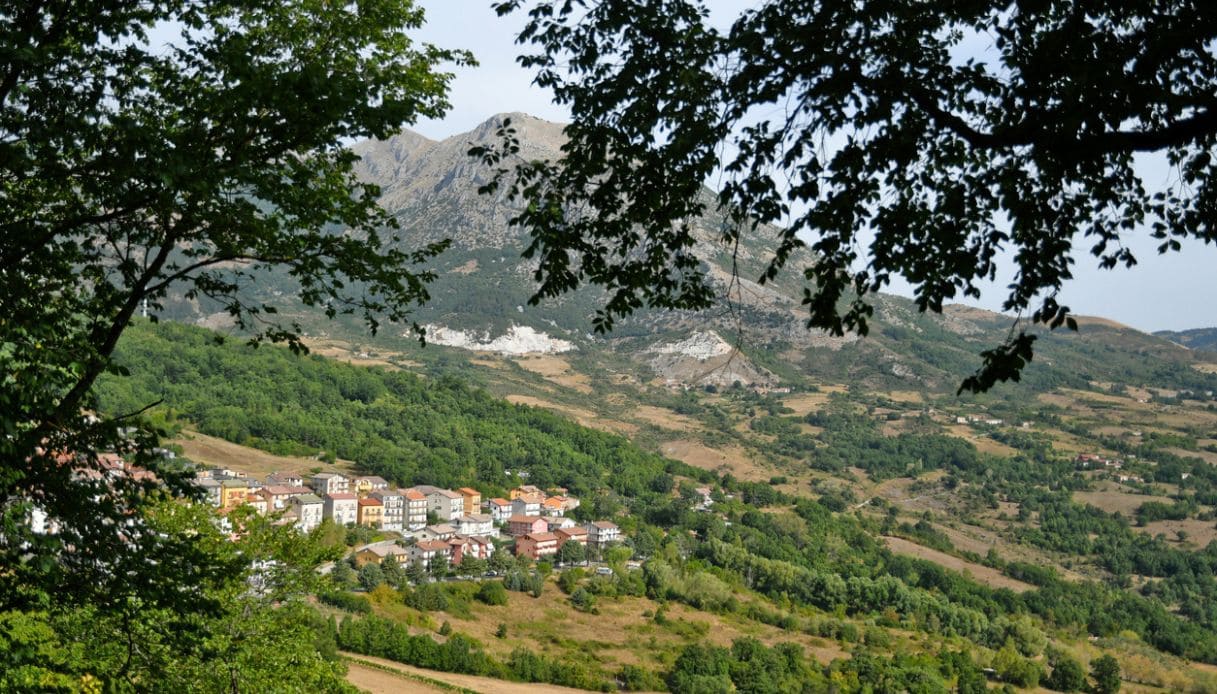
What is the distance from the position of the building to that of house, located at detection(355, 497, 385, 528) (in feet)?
51.3

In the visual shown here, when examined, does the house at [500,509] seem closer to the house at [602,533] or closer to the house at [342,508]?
the house at [602,533]

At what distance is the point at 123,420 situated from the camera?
614cm

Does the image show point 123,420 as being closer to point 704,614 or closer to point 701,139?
point 701,139

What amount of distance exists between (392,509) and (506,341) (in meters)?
118

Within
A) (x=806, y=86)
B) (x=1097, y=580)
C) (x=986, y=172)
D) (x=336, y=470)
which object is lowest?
(x=1097, y=580)

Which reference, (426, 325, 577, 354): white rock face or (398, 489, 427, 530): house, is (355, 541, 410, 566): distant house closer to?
(398, 489, 427, 530): house

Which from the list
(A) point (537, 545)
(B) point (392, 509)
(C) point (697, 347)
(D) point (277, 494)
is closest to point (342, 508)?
(B) point (392, 509)

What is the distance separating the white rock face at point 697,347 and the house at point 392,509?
11835 cm

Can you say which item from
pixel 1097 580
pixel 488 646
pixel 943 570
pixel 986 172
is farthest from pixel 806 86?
pixel 1097 580

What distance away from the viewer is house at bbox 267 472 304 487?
7100 cm

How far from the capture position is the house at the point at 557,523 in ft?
265

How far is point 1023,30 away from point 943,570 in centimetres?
8181

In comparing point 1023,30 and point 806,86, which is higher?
point 1023,30

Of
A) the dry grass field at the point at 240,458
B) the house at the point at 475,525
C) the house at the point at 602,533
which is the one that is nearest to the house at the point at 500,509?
the house at the point at 475,525
